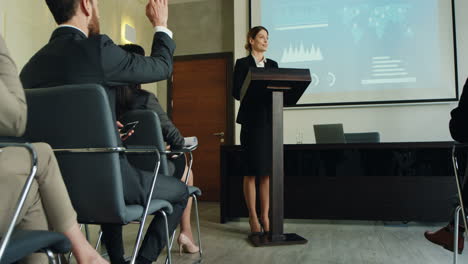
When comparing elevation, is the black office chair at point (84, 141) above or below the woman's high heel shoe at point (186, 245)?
above

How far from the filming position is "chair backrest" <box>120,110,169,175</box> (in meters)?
1.86

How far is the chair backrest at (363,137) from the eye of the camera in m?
3.62

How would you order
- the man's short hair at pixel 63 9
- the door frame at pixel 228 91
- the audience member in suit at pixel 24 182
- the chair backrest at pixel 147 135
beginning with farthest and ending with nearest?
the door frame at pixel 228 91
the chair backrest at pixel 147 135
the man's short hair at pixel 63 9
the audience member in suit at pixel 24 182

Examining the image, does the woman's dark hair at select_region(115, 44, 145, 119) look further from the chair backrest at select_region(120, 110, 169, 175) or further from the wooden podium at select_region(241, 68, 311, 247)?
the wooden podium at select_region(241, 68, 311, 247)

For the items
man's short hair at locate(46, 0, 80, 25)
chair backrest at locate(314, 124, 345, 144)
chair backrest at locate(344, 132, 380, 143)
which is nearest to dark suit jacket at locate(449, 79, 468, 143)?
man's short hair at locate(46, 0, 80, 25)

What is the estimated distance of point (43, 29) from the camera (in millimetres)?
3779

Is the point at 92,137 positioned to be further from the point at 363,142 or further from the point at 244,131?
the point at 363,142

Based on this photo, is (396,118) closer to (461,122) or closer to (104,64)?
(461,122)

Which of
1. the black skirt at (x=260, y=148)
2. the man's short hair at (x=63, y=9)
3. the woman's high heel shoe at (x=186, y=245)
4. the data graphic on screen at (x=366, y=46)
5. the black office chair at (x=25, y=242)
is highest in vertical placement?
the data graphic on screen at (x=366, y=46)

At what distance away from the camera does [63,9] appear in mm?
1458

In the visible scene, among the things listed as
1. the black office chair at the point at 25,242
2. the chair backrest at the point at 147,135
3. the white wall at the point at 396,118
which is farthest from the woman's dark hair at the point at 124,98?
the white wall at the point at 396,118

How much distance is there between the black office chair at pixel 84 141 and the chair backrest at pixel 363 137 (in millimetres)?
2796

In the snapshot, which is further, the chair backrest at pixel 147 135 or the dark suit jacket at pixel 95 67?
the chair backrest at pixel 147 135

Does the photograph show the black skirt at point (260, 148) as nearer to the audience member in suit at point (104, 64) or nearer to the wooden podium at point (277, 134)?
the wooden podium at point (277, 134)
